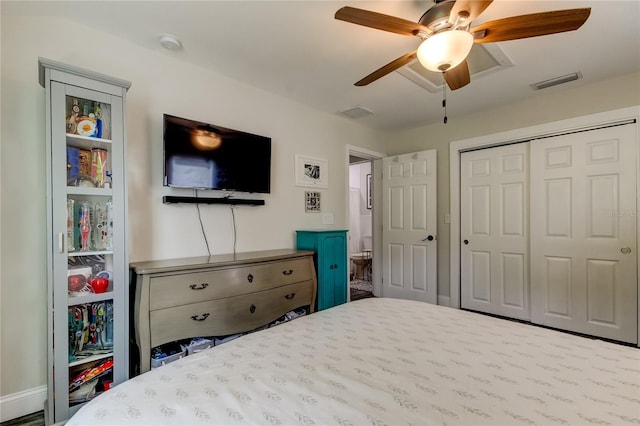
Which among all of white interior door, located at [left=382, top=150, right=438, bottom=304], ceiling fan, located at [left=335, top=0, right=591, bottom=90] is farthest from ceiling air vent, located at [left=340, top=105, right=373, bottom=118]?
ceiling fan, located at [left=335, top=0, right=591, bottom=90]

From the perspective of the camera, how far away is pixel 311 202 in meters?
3.36

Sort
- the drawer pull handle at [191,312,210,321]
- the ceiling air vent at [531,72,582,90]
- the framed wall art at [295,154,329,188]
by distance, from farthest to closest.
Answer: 1. the framed wall art at [295,154,329,188]
2. the ceiling air vent at [531,72,582,90]
3. the drawer pull handle at [191,312,210,321]

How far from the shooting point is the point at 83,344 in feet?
5.63

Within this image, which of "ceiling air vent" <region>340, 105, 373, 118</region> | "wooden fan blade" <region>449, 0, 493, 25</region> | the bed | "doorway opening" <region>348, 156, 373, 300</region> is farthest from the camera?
"doorway opening" <region>348, 156, 373, 300</region>

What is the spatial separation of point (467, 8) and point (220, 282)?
209cm

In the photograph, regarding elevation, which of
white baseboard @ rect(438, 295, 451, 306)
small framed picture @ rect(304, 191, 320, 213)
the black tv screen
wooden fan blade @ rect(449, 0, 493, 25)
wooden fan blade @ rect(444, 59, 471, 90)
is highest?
wooden fan blade @ rect(449, 0, 493, 25)

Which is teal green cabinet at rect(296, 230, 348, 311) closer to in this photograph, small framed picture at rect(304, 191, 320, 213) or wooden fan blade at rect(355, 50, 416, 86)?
small framed picture at rect(304, 191, 320, 213)

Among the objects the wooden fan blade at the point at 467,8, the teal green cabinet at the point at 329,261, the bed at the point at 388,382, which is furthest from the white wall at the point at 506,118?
the bed at the point at 388,382

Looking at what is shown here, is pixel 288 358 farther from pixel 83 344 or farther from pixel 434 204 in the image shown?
pixel 434 204

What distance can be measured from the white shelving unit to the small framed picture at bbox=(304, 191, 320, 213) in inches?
73.2

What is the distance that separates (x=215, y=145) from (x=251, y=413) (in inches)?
81.3

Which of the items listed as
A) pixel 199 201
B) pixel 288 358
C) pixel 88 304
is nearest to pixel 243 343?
pixel 288 358

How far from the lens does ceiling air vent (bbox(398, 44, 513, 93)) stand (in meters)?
2.21

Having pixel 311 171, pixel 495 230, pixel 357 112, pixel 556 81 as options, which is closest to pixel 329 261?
pixel 311 171
